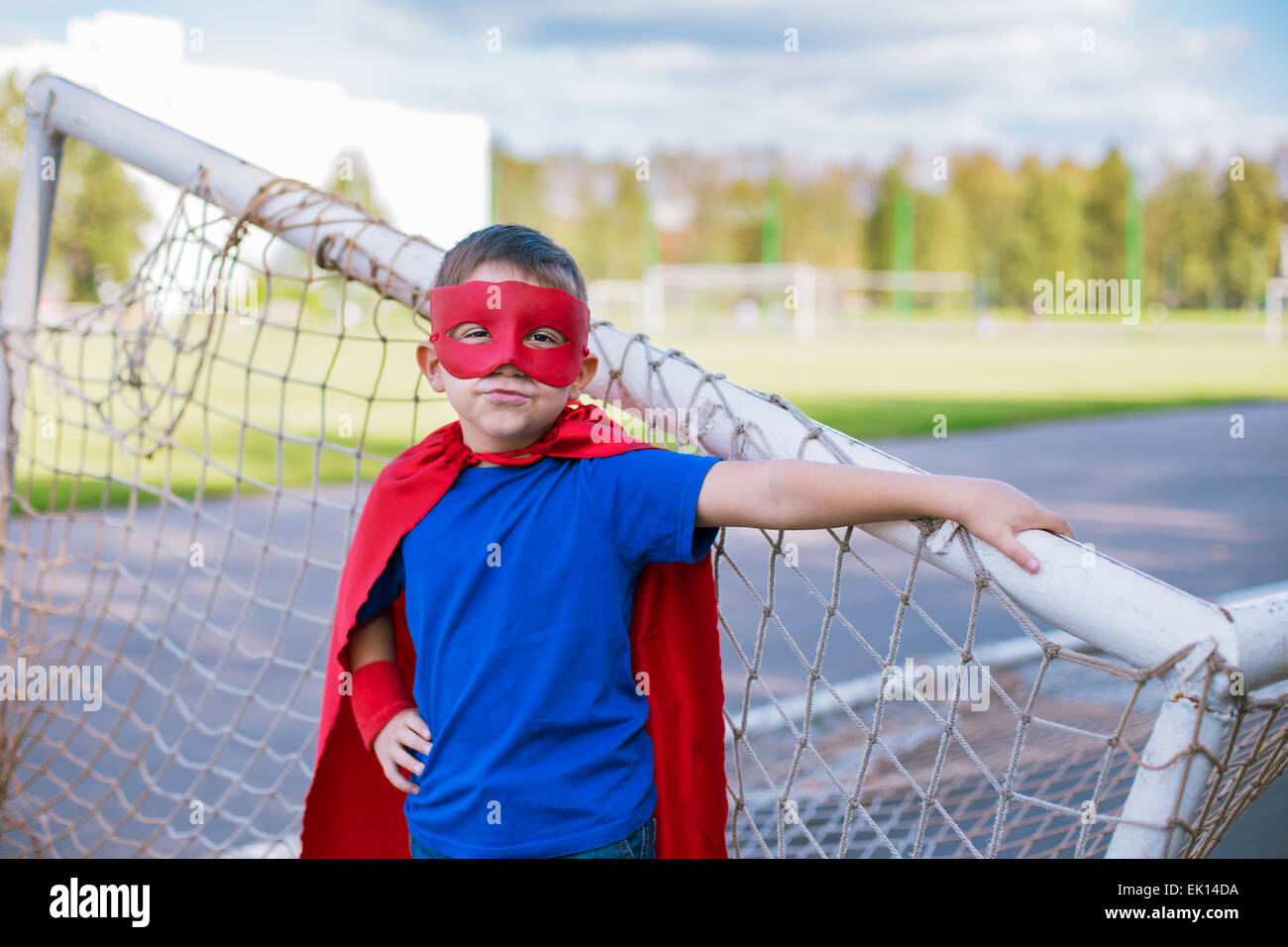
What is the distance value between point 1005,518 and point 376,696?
1.04m

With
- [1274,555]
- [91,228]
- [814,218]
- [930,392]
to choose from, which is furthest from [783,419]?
[814,218]

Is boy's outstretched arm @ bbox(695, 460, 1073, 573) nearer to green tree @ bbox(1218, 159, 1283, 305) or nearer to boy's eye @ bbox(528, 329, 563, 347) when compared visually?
boy's eye @ bbox(528, 329, 563, 347)

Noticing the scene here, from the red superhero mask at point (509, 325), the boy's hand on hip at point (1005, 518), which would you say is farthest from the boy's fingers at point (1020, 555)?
the red superhero mask at point (509, 325)

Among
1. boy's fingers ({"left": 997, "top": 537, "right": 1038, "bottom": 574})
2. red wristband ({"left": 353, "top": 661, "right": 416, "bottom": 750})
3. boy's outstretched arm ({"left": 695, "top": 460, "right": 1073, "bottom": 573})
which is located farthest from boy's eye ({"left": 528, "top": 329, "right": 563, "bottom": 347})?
boy's fingers ({"left": 997, "top": 537, "right": 1038, "bottom": 574})

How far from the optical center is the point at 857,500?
150 centimetres

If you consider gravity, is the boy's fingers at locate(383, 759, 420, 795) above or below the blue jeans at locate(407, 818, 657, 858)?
above

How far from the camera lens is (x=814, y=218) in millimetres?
57250

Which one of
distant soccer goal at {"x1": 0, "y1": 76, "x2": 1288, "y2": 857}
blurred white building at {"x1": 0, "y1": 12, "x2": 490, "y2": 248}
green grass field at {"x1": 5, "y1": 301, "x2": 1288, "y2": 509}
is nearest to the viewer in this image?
distant soccer goal at {"x1": 0, "y1": 76, "x2": 1288, "y2": 857}

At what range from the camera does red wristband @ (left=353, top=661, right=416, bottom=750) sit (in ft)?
5.96

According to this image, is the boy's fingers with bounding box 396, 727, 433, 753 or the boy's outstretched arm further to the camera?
the boy's fingers with bounding box 396, 727, 433, 753

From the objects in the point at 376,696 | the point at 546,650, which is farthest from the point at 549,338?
the point at 376,696

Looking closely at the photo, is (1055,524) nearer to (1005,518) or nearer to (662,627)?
(1005,518)

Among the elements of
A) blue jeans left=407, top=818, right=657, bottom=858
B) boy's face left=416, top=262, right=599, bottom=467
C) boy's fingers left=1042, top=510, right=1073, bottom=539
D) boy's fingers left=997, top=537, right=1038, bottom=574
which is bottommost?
blue jeans left=407, top=818, right=657, bottom=858
